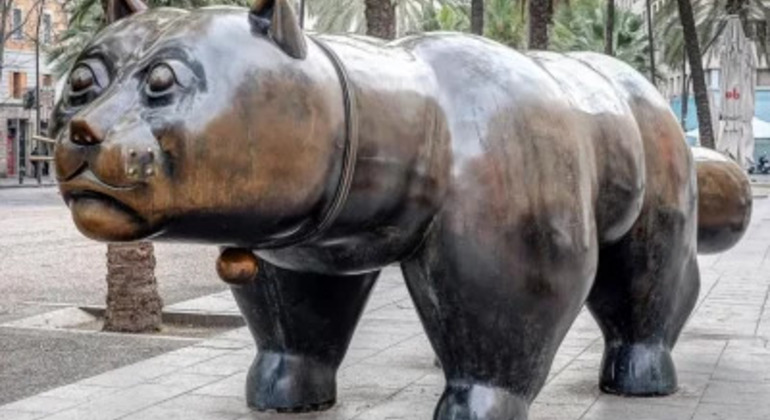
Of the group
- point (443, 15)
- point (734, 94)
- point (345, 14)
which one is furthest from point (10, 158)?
point (734, 94)

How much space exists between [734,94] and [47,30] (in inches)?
1464

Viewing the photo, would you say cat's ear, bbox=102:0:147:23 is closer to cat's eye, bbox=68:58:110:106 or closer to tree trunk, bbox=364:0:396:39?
cat's eye, bbox=68:58:110:106

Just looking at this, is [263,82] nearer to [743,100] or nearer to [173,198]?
[173,198]

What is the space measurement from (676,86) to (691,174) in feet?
235

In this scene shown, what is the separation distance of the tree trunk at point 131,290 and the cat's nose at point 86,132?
586cm

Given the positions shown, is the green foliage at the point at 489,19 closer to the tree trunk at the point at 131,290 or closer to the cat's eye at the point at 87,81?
the tree trunk at the point at 131,290

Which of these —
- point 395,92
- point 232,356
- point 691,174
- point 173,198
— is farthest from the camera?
point 232,356

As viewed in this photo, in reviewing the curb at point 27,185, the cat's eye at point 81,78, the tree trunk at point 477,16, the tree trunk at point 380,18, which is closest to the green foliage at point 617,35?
the curb at point 27,185

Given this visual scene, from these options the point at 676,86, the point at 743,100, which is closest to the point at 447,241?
the point at 743,100

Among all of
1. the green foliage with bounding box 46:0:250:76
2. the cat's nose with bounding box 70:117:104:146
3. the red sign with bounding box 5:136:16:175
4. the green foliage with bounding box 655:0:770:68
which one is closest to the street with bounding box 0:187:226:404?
the green foliage with bounding box 46:0:250:76

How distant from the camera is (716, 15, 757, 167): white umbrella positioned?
2184 centimetres

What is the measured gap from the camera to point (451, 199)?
4094mm

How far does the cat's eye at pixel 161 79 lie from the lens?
349 centimetres

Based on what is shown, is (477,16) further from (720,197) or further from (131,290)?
(720,197)
